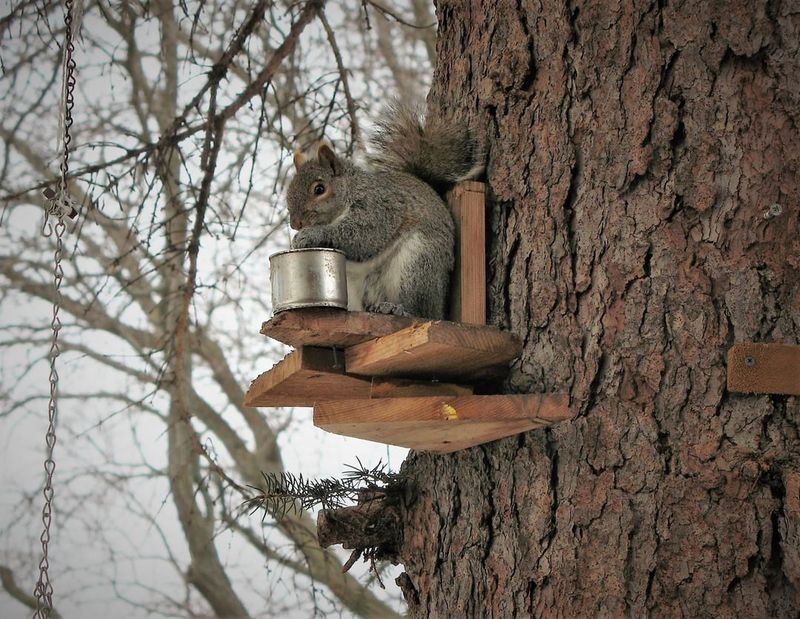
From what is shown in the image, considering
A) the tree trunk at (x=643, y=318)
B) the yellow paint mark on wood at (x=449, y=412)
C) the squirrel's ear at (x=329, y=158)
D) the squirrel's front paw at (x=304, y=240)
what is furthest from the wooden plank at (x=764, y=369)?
the squirrel's ear at (x=329, y=158)

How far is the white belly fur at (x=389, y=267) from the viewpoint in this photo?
1.51 m

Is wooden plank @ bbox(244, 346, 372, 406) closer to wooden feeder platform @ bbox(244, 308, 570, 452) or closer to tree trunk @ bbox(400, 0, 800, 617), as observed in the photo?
wooden feeder platform @ bbox(244, 308, 570, 452)

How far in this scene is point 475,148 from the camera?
1.58 m

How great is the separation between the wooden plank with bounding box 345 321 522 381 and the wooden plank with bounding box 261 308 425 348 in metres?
0.02

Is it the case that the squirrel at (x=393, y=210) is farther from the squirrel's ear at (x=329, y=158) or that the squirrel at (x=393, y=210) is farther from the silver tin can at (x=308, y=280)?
the silver tin can at (x=308, y=280)

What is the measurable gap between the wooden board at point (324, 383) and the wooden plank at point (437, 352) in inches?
0.9

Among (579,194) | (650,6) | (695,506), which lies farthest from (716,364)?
(650,6)

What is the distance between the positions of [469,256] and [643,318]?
1.07 ft

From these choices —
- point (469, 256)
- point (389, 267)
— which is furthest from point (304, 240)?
point (469, 256)

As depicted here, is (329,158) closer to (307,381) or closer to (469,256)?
(469,256)

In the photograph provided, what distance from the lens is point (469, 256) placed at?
1.52m

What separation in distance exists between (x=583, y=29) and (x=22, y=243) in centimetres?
266

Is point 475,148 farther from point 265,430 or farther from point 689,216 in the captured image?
point 265,430

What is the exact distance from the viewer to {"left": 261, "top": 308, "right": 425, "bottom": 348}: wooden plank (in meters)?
1.31
